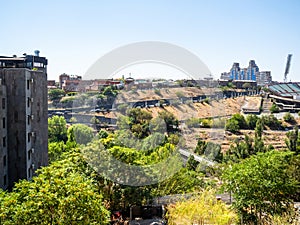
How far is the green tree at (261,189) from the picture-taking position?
4406 millimetres

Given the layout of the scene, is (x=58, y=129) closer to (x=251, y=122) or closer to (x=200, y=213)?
(x=200, y=213)

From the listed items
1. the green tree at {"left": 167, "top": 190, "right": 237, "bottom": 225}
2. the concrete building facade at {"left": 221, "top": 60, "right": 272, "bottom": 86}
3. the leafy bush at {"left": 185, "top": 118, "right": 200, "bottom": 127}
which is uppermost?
the concrete building facade at {"left": 221, "top": 60, "right": 272, "bottom": 86}

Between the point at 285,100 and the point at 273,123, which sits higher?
the point at 285,100

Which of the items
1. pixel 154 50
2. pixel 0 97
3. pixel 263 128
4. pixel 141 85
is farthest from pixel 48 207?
pixel 263 128

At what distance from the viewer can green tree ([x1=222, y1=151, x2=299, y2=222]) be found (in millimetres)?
4406

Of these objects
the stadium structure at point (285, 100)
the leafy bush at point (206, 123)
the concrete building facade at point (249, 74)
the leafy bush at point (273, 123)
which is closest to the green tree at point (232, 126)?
the leafy bush at point (273, 123)

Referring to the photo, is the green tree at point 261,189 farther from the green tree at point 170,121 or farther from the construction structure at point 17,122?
the green tree at point 170,121

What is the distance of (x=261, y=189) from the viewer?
441 centimetres

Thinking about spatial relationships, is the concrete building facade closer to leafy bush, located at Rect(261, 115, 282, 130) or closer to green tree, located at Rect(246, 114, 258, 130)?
leafy bush, located at Rect(261, 115, 282, 130)

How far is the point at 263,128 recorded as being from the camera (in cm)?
1775

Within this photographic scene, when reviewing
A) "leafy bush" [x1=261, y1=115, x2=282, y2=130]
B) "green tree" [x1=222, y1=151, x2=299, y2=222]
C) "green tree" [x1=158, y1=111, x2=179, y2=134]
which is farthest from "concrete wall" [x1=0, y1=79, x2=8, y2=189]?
"leafy bush" [x1=261, y1=115, x2=282, y2=130]

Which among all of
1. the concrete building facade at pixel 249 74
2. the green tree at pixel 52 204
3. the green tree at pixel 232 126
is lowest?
the green tree at pixel 232 126

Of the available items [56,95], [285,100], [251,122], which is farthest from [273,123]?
[56,95]

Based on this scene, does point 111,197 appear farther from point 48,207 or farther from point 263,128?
point 263,128
